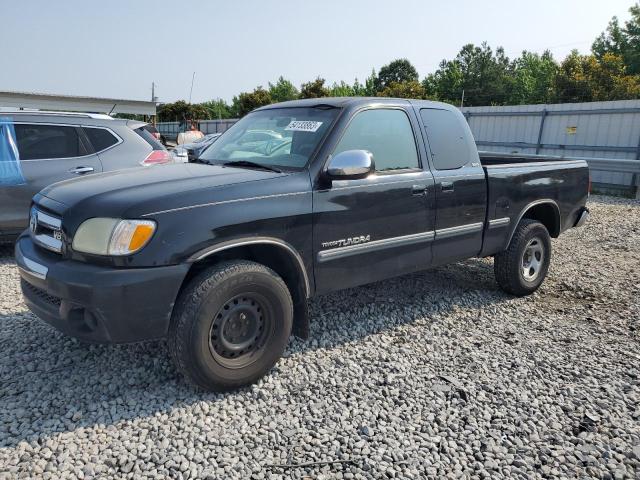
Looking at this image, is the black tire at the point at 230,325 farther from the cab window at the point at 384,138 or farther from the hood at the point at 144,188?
the cab window at the point at 384,138

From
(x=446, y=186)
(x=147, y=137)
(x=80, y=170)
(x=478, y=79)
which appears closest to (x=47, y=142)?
(x=80, y=170)

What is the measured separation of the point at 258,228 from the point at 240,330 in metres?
0.67

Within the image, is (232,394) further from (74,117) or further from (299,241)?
(74,117)

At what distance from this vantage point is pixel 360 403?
10.2ft

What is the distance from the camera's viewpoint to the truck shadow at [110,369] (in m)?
2.89

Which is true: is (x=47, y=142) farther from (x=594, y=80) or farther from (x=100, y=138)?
(x=594, y=80)

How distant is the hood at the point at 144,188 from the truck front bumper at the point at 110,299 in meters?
0.35

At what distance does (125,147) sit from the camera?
21.0 ft

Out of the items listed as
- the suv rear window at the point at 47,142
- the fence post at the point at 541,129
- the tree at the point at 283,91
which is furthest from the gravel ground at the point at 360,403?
the tree at the point at 283,91

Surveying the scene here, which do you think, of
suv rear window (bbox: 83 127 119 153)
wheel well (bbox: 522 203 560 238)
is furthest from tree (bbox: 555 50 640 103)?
suv rear window (bbox: 83 127 119 153)

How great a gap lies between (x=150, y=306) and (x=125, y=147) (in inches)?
166

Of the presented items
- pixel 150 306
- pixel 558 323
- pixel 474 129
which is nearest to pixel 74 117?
pixel 150 306

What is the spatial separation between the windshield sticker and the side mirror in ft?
1.51

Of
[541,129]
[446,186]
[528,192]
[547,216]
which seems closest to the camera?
[446,186]
